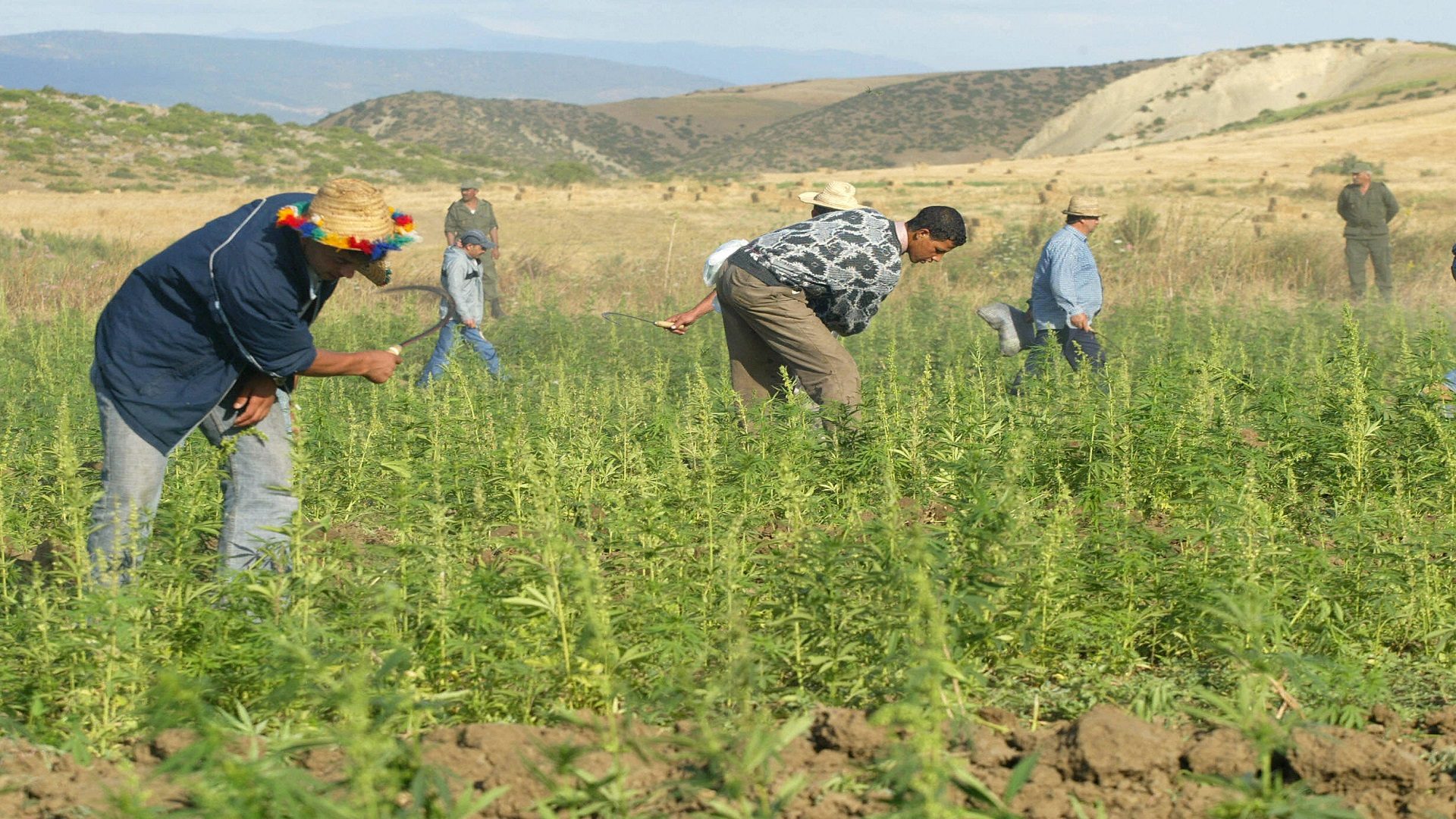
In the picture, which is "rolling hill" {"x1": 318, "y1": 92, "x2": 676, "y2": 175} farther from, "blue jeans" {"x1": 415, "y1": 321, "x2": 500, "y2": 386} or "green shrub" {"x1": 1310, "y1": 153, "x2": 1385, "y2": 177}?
"blue jeans" {"x1": 415, "y1": 321, "x2": 500, "y2": 386}

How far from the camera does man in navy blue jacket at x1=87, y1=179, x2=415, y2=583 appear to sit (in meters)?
4.45

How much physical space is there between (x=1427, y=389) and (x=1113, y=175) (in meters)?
29.0

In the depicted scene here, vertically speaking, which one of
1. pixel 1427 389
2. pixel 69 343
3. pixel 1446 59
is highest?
pixel 1446 59

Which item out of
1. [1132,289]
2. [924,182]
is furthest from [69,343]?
[924,182]

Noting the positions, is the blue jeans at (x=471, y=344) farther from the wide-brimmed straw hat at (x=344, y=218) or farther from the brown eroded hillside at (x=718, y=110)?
the brown eroded hillside at (x=718, y=110)

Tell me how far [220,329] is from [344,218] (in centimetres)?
61

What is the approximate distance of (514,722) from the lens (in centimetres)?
371

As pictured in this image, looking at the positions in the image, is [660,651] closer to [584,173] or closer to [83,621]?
[83,621]

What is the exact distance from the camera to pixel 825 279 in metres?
6.85

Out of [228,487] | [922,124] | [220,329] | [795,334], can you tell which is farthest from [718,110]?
[220,329]

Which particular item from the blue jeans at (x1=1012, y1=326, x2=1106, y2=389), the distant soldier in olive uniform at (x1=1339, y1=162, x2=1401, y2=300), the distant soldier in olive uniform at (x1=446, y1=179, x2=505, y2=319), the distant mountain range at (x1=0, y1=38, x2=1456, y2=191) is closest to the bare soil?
the blue jeans at (x1=1012, y1=326, x2=1106, y2=389)

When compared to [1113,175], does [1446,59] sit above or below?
above

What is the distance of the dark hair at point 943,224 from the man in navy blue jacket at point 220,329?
282 cm

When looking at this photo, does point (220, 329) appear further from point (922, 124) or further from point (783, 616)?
point (922, 124)
